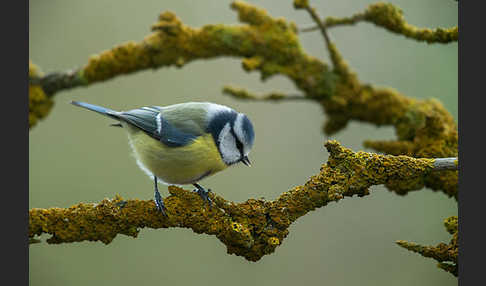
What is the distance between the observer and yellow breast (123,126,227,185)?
136cm

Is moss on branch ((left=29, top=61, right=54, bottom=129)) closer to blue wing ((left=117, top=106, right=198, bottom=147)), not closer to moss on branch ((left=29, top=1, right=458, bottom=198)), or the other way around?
moss on branch ((left=29, top=1, right=458, bottom=198))

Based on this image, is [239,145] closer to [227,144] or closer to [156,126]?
[227,144]

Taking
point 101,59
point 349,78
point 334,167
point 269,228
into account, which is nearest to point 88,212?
point 269,228

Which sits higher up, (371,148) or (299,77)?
(299,77)

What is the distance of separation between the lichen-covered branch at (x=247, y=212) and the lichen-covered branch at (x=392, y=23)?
470 millimetres

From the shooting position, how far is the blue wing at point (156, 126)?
54.5 inches

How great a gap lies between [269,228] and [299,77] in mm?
924

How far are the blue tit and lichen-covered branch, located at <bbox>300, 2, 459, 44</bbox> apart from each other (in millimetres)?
628

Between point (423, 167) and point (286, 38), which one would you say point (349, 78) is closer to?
point (286, 38)

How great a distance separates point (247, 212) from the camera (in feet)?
3.86

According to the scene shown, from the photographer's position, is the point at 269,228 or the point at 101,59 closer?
the point at 269,228

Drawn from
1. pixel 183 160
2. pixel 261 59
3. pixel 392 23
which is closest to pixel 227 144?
pixel 183 160

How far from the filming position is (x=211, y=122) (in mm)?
1415

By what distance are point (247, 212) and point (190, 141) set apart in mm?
314
